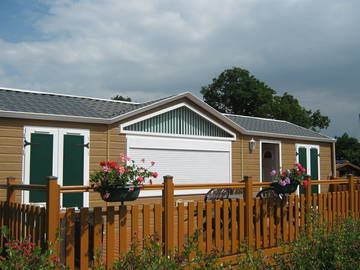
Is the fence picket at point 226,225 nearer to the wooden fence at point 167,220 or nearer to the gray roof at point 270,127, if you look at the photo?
the wooden fence at point 167,220

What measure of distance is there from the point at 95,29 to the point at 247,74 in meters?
33.5

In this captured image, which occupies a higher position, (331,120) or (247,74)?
(247,74)

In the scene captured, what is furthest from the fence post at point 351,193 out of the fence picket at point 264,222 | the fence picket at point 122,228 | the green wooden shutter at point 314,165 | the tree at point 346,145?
the tree at point 346,145

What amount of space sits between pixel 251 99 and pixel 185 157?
3259 centimetres

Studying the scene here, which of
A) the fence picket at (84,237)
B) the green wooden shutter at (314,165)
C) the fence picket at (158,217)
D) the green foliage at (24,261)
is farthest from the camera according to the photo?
the green wooden shutter at (314,165)

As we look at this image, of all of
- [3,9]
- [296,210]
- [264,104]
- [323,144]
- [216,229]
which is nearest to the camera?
[216,229]

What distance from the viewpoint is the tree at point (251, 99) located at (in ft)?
125

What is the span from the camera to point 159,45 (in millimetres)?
12336

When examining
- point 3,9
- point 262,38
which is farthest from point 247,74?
point 3,9

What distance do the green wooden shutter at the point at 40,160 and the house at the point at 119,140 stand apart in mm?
18

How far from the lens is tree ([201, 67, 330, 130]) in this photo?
38250 millimetres

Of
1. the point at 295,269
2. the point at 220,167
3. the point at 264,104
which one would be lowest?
the point at 295,269

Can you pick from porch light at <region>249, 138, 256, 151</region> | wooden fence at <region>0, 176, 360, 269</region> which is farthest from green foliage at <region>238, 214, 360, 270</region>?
porch light at <region>249, 138, 256, 151</region>

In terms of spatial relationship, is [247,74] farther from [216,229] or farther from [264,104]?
[216,229]
